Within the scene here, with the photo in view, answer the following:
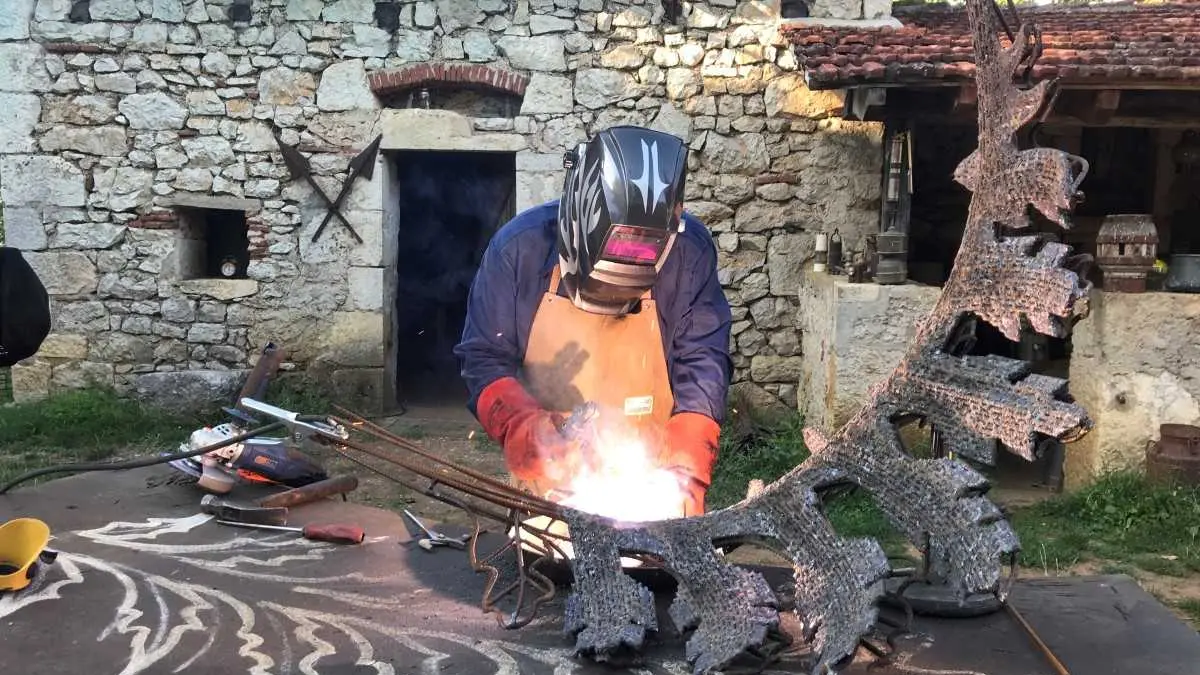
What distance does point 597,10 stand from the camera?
718cm

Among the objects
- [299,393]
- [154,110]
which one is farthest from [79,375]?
[154,110]

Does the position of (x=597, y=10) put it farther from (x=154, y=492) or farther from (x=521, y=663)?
(x=521, y=663)

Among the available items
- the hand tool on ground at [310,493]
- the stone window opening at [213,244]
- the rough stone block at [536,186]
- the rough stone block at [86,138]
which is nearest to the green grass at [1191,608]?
the hand tool on ground at [310,493]

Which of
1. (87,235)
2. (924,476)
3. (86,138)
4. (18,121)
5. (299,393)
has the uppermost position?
(18,121)

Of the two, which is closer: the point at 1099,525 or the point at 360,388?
the point at 1099,525

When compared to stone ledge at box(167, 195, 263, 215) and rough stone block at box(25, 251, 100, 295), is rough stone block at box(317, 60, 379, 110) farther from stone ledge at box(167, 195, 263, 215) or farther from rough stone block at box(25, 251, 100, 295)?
rough stone block at box(25, 251, 100, 295)

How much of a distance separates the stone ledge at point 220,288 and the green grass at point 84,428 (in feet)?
3.08

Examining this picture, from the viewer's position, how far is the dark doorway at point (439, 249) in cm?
870

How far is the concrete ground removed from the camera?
1969mm

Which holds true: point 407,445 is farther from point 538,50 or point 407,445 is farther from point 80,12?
point 80,12

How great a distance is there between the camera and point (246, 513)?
288cm

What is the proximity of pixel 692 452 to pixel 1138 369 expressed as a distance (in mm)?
4099

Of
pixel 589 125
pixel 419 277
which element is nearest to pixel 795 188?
pixel 589 125

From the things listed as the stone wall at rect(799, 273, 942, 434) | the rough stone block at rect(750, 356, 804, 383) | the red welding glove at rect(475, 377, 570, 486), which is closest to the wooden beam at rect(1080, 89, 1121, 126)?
the stone wall at rect(799, 273, 942, 434)
